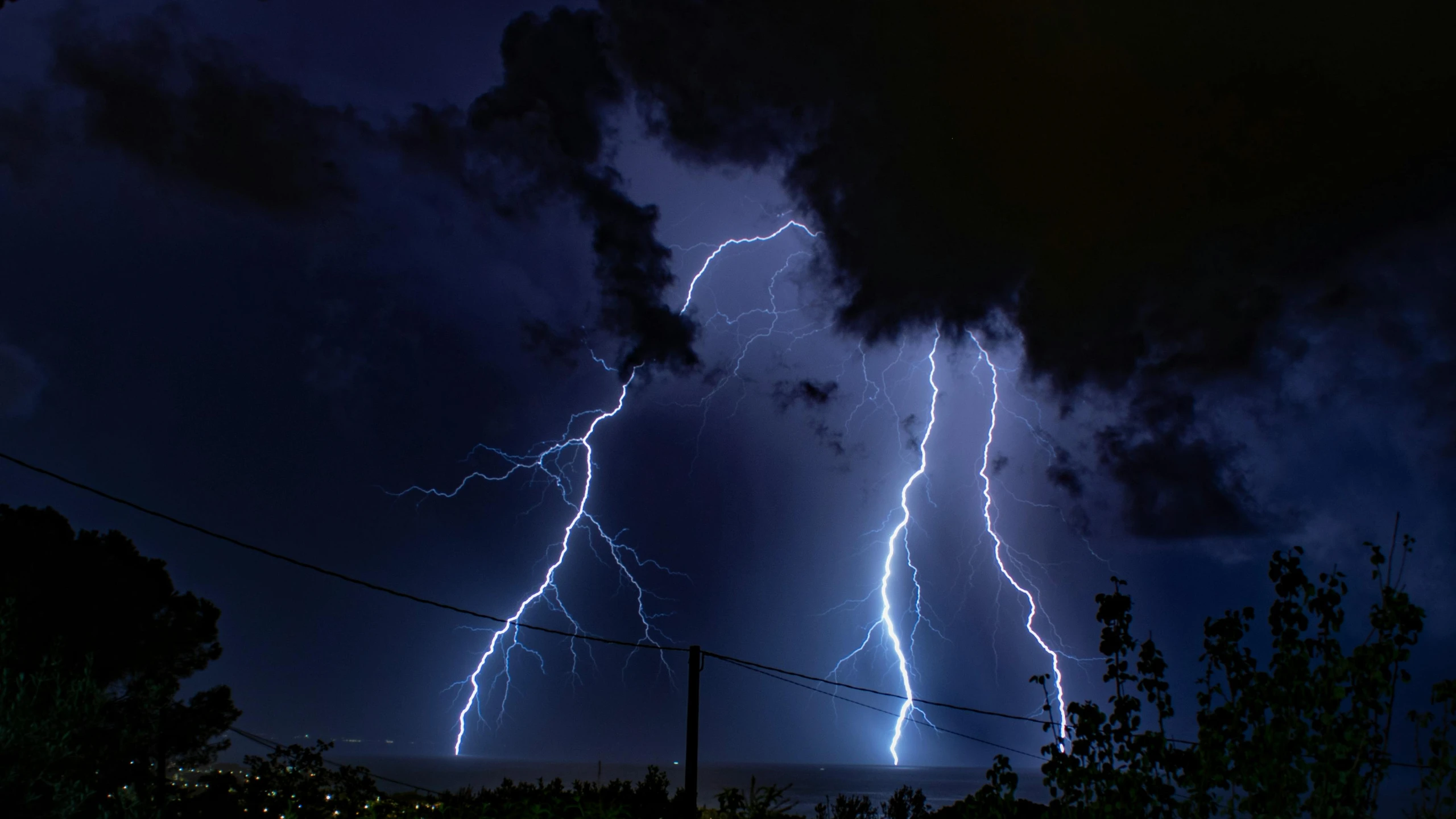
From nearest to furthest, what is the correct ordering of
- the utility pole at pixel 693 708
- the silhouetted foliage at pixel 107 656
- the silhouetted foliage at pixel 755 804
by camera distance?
the silhouetted foliage at pixel 755 804 → the silhouetted foliage at pixel 107 656 → the utility pole at pixel 693 708

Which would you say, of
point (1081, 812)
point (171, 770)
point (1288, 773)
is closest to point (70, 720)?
point (1081, 812)

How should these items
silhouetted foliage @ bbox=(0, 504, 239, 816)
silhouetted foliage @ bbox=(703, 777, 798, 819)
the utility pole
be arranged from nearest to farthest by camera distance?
silhouetted foliage @ bbox=(703, 777, 798, 819) → silhouetted foliage @ bbox=(0, 504, 239, 816) → the utility pole

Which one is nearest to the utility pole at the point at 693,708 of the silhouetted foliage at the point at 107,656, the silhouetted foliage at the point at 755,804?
the silhouetted foliage at the point at 107,656

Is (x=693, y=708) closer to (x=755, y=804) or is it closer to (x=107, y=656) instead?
(x=755, y=804)

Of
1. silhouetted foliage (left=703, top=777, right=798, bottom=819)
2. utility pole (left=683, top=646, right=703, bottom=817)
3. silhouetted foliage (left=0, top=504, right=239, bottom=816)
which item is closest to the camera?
silhouetted foliage (left=703, top=777, right=798, bottom=819)

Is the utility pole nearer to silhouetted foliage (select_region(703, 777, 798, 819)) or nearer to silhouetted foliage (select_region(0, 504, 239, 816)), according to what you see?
silhouetted foliage (select_region(0, 504, 239, 816))

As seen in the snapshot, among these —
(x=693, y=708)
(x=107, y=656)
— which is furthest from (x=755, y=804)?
(x=107, y=656)

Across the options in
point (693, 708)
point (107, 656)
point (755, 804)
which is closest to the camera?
point (755, 804)

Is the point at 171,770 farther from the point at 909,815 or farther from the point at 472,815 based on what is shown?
the point at 472,815

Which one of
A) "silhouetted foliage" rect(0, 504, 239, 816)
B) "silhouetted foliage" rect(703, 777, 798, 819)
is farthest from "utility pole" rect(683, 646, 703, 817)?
"silhouetted foliage" rect(703, 777, 798, 819)

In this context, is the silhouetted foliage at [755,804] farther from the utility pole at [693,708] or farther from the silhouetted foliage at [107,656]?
the utility pole at [693,708]

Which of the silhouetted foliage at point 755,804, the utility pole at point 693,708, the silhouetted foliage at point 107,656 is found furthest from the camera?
the utility pole at point 693,708

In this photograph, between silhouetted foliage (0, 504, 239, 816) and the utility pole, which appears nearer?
silhouetted foliage (0, 504, 239, 816)

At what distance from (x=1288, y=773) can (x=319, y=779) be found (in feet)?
33.2
